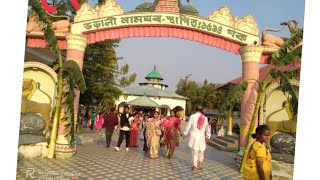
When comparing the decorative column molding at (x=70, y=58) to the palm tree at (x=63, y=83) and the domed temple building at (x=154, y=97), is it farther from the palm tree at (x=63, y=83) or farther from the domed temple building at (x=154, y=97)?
the domed temple building at (x=154, y=97)

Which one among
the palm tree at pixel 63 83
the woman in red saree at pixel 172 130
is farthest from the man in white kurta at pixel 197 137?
Answer: the palm tree at pixel 63 83

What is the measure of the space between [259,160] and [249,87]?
373 centimetres

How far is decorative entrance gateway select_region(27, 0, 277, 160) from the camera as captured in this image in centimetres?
726

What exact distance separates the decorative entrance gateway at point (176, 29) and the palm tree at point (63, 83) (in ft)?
1.25

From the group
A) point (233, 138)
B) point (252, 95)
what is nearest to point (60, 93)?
point (252, 95)

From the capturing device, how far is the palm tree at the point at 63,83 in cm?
657

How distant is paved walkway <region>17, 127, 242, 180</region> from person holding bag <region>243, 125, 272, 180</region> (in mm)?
2411

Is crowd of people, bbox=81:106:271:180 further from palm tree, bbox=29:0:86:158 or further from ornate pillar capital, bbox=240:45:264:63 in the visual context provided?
palm tree, bbox=29:0:86:158

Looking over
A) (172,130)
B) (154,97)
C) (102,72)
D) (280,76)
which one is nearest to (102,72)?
(102,72)

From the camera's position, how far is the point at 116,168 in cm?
642

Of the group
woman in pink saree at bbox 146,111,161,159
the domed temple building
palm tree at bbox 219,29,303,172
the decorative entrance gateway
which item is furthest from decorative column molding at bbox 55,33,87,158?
the domed temple building

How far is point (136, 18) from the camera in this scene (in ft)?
24.3

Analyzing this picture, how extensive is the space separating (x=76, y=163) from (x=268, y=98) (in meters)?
4.19

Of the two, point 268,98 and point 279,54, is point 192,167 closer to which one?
point 268,98
